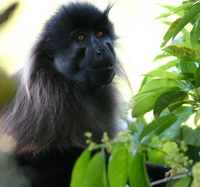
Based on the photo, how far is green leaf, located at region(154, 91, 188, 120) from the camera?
1.45 metres

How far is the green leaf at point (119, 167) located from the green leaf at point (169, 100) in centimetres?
76

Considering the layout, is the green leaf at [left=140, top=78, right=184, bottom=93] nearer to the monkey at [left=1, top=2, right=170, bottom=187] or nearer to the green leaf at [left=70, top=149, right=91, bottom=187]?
the monkey at [left=1, top=2, right=170, bottom=187]

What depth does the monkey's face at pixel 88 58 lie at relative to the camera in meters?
1.79

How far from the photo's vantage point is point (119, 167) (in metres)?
→ 0.70

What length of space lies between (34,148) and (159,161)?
0.79m

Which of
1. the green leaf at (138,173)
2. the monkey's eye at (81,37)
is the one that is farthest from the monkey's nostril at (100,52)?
the green leaf at (138,173)

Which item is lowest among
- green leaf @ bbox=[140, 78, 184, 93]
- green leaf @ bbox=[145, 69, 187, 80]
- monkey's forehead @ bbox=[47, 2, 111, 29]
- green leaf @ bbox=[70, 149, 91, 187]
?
green leaf @ bbox=[140, 78, 184, 93]

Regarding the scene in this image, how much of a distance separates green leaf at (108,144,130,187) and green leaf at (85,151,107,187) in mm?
37

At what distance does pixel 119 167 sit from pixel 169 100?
0.88 metres

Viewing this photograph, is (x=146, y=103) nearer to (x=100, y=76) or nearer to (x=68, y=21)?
(x=100, y=76)

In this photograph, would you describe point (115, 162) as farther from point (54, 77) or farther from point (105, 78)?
Answer: point (54, 77)

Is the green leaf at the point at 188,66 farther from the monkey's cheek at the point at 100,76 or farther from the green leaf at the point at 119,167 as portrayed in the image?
the green leaf at the point at 119,167

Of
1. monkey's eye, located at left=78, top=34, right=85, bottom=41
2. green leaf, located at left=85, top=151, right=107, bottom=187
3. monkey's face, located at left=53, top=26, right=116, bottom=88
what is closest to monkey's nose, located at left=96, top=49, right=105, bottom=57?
monkey's face, located at left=53, top=26, right=116, bottom=88

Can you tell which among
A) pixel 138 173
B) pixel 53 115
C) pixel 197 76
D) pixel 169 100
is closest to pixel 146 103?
pixel 169 100
